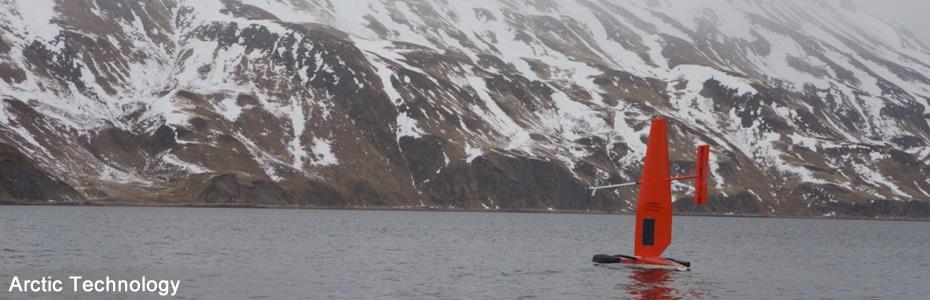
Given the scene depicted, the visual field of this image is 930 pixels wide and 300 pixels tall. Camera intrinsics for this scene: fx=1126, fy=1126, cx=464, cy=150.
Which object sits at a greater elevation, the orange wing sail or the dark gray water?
the orange wing sail

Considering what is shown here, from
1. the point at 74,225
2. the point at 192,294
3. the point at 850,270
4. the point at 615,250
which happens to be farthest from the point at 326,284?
the point at 74,225

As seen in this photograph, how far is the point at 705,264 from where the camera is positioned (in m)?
108

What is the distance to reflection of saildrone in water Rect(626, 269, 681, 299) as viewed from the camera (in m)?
70.6

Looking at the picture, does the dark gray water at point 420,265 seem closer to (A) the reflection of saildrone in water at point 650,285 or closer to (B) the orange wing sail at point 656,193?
(A) the reflection of saildrone in water at point 650,285

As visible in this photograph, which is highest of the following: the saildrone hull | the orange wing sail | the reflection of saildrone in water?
the orange wing sail

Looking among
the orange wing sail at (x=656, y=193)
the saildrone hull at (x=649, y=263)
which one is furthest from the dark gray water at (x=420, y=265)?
the orange wing sail at (x=656, y=193)

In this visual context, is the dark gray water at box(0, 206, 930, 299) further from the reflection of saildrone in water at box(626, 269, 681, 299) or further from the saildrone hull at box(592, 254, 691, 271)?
the saildrone hull at box(592, 254, 691, 271)

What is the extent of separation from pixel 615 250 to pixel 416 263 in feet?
146

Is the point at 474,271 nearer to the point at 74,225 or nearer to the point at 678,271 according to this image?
the point at 678,271

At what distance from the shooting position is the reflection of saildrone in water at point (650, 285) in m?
70.6

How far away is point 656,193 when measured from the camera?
3145 inches

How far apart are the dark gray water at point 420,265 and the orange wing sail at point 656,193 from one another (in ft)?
11.0

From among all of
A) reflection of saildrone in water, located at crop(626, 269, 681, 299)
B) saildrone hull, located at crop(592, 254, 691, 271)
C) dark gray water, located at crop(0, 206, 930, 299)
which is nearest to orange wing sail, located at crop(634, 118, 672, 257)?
saildrone hull, located at crop(592, 254, 691, 271)

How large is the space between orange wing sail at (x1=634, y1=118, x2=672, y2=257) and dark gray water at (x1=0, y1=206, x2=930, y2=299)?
336 cm
